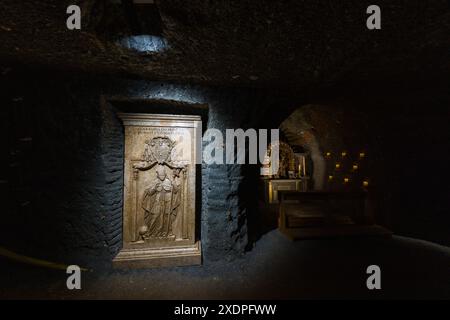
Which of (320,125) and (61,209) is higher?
(320,125)

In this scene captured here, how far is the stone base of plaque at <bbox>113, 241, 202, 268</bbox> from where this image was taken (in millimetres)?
2756

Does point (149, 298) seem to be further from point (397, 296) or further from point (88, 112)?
point (397, 296)

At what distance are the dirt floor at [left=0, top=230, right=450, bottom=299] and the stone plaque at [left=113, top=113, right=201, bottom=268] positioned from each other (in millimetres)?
247

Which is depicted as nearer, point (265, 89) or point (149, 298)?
point (149, 298)

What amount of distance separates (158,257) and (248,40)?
305cm

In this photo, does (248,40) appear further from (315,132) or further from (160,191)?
(315,132)

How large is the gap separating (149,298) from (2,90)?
335 centimetres

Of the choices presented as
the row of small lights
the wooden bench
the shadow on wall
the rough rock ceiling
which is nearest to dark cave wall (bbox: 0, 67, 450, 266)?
the rough rock ceiling

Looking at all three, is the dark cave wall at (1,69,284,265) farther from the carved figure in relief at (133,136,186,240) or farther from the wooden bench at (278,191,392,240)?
Answer: the wooden bench at (278,191,392,240)

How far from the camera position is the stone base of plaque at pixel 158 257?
9.04 feet

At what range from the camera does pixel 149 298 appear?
2.23 metres

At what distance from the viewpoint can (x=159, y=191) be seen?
294 cm

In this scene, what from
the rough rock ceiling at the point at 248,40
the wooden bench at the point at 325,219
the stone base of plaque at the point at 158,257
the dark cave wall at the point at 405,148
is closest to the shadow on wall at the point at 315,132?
the dark cave wall at the point at 405,148
